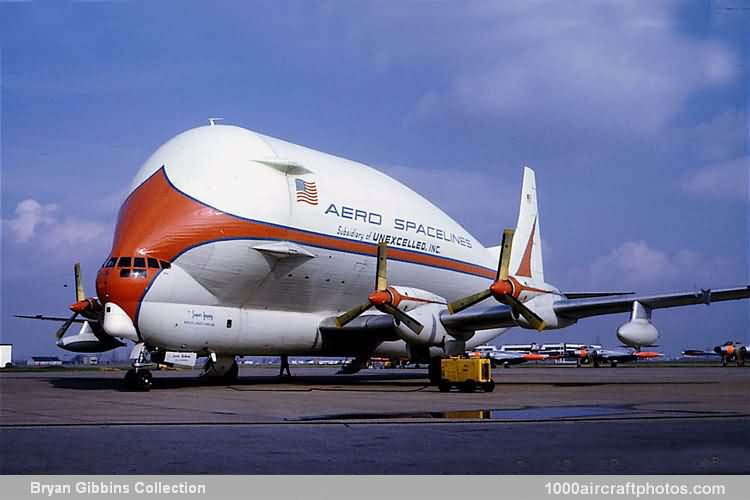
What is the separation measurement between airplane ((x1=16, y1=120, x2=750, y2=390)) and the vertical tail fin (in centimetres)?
950

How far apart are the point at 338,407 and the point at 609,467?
36.6ft

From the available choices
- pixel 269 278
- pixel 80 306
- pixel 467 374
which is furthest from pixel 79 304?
pixel 467 374

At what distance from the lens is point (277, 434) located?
13.2 meters

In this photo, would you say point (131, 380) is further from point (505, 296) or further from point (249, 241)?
point (505, 296)

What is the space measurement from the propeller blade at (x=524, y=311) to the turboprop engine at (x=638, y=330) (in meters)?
3.13

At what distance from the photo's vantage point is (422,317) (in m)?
31.4

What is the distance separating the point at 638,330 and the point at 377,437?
2110 centimetres

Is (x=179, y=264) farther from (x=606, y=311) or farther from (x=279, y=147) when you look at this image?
(x=606, y=311)

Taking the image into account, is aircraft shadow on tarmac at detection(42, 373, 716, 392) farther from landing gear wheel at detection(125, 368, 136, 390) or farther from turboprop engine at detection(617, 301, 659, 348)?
turboprop engine at detection(617, 301, 659, 348)

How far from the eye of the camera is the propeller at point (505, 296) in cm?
3016

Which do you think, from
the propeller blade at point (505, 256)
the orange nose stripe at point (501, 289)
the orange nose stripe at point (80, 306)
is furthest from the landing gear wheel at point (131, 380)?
the propeller blade at point (505, 256)

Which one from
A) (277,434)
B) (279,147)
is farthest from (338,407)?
(279,147)

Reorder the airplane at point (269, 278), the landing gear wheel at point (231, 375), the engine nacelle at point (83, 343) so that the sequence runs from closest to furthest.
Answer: the airplane at point (269, 278) < the landing gear wheel at point (231, 375) < the engine nacelle at point (83, 343)

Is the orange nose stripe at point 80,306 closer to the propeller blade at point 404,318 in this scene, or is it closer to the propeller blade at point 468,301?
the propeller blade at point 404,318
